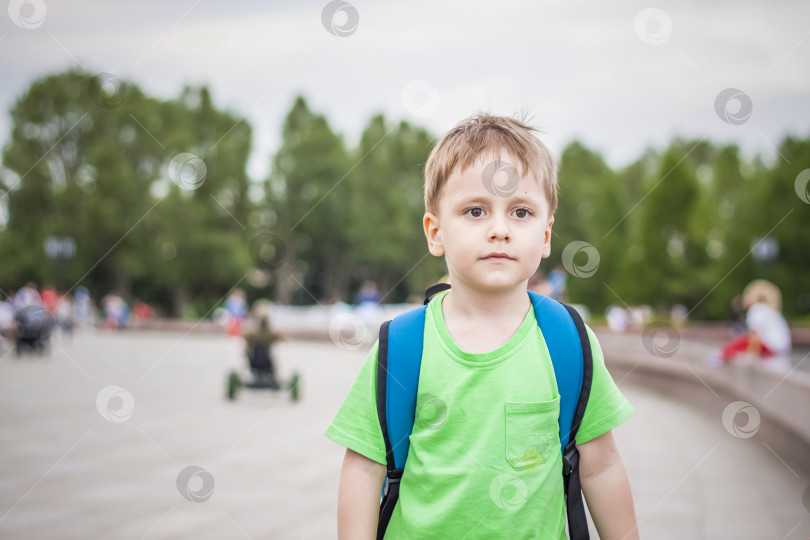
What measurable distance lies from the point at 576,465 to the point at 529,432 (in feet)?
0.67

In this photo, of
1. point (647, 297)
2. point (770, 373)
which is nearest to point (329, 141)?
point (647, 297)

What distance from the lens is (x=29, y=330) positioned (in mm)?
18375

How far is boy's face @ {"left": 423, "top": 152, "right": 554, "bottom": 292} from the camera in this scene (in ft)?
6.03

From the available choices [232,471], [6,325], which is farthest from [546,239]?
[6,325]

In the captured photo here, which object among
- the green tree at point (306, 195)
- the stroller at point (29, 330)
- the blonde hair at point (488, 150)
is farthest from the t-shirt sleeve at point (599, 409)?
the green tree at point (306, 195)

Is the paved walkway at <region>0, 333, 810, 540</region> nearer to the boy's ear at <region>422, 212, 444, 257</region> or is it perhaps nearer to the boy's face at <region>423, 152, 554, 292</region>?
the boy's ear at <region>422, 212, 444, 257</region>

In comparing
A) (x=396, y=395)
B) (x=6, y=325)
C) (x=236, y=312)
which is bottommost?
(x=396, y=395)

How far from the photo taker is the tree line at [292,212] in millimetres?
37656

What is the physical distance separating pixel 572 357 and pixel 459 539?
0.50 meters

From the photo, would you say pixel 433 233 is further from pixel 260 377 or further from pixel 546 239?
pixel 260 377

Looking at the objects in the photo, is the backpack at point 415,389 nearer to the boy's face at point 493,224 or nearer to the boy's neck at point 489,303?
the boy's neck at point 489,303

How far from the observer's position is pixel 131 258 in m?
45.6

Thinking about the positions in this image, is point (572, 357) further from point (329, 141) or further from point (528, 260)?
point (329, 141)

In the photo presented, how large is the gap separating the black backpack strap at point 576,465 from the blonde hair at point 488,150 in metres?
0.38
